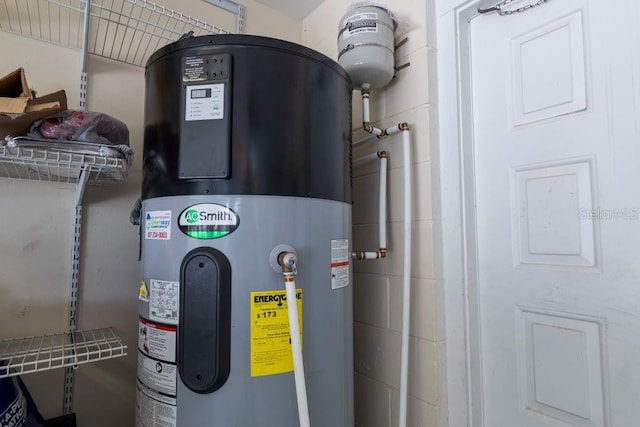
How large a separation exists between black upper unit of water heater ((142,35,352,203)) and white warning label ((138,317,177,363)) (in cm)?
31

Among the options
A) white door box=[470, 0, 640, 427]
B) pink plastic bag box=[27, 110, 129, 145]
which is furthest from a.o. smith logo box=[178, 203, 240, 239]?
white door box=[470, 0, 640, 427]

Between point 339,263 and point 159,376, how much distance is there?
50 centimetres

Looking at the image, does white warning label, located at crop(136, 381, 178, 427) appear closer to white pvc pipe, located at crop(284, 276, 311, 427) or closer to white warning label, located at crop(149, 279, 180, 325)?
white warning label, located at crop(149, 279, 180, 325)

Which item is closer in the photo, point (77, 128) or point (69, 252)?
point (77, 128)

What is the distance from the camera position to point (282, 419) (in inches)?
31.4

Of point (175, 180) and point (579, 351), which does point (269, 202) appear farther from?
point (579, 351)

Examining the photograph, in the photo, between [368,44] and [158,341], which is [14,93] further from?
[368,44]

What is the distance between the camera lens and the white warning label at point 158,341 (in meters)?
0.79

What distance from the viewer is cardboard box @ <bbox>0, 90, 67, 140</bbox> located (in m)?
0.79

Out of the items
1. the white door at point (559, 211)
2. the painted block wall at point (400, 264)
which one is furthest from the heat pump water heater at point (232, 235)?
the white door at point (559, 211)

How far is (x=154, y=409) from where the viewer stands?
0.82 m

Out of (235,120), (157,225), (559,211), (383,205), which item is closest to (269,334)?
(157,225)

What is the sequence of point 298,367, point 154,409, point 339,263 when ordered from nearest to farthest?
point 298,367
point 154,409
point 339,263

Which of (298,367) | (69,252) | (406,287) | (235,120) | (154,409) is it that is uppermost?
(235,120)
